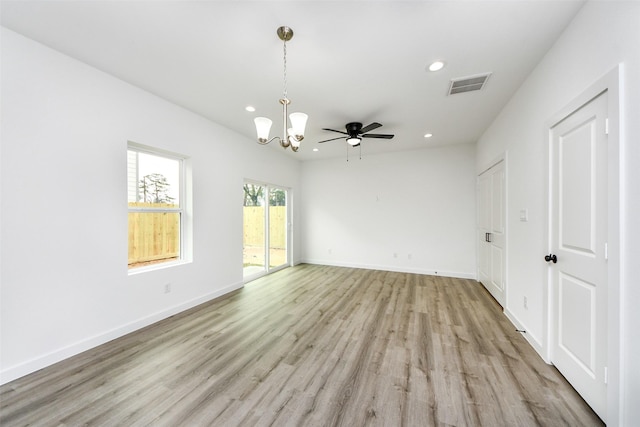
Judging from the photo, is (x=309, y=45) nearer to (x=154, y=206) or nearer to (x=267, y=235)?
(x=154, y=206)

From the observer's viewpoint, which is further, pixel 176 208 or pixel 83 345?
pixel 176 208

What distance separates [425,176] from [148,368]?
5.50 meters

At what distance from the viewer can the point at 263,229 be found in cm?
527

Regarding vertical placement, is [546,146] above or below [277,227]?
above

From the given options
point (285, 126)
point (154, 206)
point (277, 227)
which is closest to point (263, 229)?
point (277, 227)

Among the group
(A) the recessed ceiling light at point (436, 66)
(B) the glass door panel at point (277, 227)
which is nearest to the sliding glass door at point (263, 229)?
(B) the glass door panel at point (277, 227)

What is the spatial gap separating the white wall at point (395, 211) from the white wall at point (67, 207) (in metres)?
3.69

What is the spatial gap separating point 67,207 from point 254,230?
9.76ft

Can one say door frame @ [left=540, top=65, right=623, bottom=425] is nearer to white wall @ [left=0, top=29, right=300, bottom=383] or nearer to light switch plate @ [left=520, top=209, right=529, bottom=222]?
light switch plate @ [left=520, top=209, right=529, bottom=222]

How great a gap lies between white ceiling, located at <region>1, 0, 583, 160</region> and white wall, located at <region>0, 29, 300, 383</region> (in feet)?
0.94

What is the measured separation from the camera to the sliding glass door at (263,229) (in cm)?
482

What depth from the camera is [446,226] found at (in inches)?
206

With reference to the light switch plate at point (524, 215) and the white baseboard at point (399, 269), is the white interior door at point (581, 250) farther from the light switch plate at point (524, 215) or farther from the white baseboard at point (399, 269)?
the white baseboard at point (399, 269)

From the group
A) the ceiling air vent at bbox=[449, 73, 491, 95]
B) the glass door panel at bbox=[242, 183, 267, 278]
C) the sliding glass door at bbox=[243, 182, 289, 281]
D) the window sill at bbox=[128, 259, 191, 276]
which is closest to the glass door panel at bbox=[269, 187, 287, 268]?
the sliding glass door at bbox=[243, 182, 289, 281]
